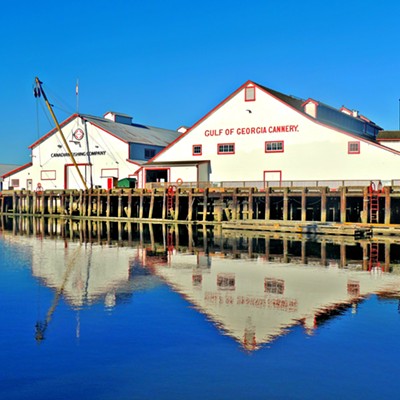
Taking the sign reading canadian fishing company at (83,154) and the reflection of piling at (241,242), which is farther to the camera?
the sign reading canadian fishing company at (83,154)

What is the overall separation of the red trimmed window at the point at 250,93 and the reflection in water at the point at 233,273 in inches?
668

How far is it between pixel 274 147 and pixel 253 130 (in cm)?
258

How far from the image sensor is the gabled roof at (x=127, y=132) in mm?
63750

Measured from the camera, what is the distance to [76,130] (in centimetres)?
6475

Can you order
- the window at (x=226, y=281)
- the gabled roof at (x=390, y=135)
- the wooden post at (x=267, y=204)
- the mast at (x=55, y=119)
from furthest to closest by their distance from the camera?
the mast at (x=55, y=119)
the gabled roof at (x=390, y=135)
the wooden post at (x=267, y=204)
the window at (x=226, y=281)

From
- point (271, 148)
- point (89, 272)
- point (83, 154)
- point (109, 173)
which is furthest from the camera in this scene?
point (83, 154)

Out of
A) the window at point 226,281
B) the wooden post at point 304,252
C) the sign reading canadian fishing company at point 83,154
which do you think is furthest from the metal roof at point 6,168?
the window at point 226,281

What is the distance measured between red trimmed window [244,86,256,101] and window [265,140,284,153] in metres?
4.36

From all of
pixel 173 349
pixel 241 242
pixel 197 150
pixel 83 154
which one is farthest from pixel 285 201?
pixel 173 349

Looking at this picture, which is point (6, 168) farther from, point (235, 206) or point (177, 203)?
point (235, 206)

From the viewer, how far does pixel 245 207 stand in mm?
48281

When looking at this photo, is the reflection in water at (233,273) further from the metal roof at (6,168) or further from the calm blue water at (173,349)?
the metal roof at (6,168)

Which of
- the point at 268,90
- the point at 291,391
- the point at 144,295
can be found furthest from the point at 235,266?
the point at 268,90

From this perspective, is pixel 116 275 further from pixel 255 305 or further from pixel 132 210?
pixel 132 210
